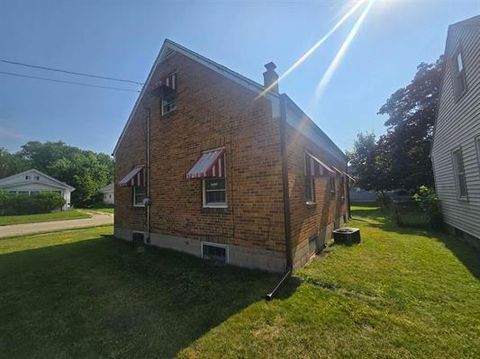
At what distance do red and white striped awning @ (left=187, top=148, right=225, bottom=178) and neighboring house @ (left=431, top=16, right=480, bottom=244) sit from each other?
741 cm

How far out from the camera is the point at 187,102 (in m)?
8.38

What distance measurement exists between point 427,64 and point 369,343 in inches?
1426

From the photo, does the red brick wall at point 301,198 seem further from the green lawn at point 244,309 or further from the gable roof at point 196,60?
the gable roof at point 196,60

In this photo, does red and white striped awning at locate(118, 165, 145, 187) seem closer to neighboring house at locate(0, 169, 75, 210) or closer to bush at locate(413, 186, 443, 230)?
bush at locate(413, 186, 443, 230)

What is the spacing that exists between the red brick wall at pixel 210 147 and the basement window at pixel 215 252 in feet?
0.73

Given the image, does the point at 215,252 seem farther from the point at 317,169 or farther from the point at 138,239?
the point at 138,239

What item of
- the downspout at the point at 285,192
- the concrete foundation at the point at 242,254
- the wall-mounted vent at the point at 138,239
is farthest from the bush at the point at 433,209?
the wall-mounted vent at the point at 138,239

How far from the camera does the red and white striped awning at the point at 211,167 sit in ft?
21.2

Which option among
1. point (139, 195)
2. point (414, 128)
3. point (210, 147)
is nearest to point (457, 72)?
point (210, 147)

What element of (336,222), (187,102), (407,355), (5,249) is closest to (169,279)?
(407,355)

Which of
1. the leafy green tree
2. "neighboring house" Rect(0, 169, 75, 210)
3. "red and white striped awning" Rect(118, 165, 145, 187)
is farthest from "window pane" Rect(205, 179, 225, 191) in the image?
the leafy green tree

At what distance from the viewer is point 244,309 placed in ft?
13.9

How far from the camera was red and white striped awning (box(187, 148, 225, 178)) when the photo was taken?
6455 millimetres

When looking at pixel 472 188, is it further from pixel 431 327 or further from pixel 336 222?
pixel 431 327
